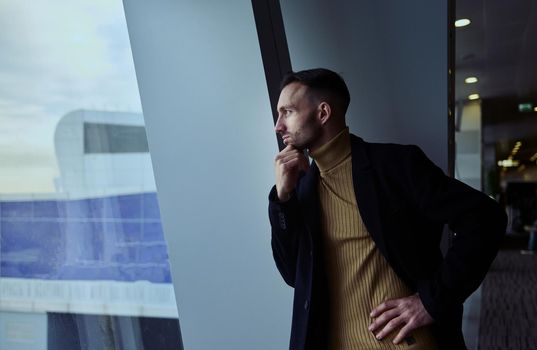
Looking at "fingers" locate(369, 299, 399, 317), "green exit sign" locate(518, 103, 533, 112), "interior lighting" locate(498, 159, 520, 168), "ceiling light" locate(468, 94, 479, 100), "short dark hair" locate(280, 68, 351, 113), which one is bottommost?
"interior lighting" locate(498, 159, 520, 168)

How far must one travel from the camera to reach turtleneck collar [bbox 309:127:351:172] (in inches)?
58.4

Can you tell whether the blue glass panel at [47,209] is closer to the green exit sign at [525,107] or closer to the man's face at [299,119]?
the man's face at [299,119]

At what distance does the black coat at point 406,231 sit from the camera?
4.34 ft

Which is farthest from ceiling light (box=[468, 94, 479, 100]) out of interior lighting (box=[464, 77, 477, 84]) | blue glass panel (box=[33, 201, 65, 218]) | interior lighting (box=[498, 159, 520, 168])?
interior lighting (box=[498, 159, 520, 168])

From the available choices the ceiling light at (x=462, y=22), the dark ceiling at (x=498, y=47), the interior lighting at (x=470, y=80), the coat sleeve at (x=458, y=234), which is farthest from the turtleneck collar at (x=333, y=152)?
the interior lighting at (x=470, y=80)

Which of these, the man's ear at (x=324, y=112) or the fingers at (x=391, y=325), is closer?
the fingers at (x=391, y=325)

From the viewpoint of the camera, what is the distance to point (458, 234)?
52.4 inches

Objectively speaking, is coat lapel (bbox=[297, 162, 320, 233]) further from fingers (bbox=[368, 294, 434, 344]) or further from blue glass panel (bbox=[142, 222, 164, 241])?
blue glass panel (bbox=[142, 222, 164, 241])

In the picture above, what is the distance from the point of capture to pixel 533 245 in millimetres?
13266

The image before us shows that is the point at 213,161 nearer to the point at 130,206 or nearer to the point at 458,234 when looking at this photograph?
the point at 130,206

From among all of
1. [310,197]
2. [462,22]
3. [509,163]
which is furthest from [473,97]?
[509,163]

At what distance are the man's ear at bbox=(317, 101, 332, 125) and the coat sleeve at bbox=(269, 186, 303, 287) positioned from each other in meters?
0.22

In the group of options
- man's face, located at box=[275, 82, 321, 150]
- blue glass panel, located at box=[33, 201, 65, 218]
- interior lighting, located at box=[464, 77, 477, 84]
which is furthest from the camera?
interior lighting, located at box=[464, 77, 477, 84]

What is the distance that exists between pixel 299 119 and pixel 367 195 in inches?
10.9
